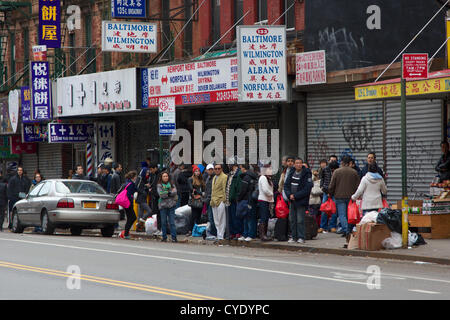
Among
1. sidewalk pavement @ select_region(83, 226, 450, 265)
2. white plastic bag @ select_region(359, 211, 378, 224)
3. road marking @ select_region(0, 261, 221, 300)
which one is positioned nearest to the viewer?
road marking @ select_region(0, 261, 221, 300)

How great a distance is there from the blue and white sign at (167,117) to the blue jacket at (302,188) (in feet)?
14.0

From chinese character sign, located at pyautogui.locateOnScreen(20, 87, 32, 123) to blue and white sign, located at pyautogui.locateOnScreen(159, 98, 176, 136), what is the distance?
46.2 feet

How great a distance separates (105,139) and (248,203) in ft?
52.9

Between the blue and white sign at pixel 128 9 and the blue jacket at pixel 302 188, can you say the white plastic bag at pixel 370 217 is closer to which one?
the blue jacket at pixel 302 188

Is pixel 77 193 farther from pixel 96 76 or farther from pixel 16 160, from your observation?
pixel 16 160

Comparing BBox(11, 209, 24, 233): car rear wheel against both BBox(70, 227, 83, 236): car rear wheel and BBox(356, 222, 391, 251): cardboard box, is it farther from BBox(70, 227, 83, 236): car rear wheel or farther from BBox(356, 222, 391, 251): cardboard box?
BBox(356, 222, 391, 251): cardboard box

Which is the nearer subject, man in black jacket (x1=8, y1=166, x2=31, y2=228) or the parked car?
the parked car

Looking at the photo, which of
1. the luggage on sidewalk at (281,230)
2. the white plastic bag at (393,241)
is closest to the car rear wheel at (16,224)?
the luggage on sidewalk at (281,230)

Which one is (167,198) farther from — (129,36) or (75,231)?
(129,36)

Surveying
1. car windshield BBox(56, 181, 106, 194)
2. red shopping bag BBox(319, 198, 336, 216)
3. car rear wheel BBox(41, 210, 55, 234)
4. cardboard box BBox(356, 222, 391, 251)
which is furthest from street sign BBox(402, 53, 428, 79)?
car rear wheel BBox(41, 210, 55, 234)

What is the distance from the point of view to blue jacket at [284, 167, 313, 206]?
64.5 ft

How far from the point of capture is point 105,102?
31.6 meters
